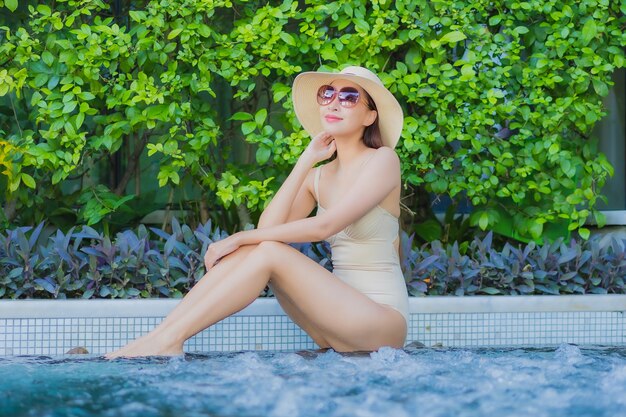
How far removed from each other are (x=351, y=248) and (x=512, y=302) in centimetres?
107

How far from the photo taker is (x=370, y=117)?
4547mm

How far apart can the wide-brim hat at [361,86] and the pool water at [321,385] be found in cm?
100

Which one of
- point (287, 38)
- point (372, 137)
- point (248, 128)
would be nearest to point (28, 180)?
point (248, 128)

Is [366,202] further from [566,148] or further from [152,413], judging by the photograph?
[566,148]

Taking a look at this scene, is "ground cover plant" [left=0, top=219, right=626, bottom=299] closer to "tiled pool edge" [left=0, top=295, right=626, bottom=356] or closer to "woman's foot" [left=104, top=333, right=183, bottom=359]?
"tiled pool edge" [left=0, top=295, right=626, bottom=356]

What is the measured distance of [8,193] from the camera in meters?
5.85

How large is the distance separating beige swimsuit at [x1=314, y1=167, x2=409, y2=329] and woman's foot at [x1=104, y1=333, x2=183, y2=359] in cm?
80

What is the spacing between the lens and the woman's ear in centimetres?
454

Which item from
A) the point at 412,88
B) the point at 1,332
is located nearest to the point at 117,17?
the point at 412,88

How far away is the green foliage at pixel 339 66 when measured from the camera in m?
5.61

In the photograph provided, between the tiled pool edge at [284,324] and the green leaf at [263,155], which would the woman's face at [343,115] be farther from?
the green leaf at [263,155]

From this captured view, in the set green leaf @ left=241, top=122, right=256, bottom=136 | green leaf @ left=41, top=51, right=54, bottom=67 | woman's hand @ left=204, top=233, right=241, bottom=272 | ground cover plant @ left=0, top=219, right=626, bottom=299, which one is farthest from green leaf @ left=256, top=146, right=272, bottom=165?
woman's hand @ left=204, top=233, right=241, bottom=272

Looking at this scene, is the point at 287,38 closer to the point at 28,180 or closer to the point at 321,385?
the point at 28,180

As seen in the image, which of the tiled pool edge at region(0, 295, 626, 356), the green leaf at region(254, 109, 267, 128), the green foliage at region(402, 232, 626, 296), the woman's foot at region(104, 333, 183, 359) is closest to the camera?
the woman's foot at region(104, 333, 183, 359)
